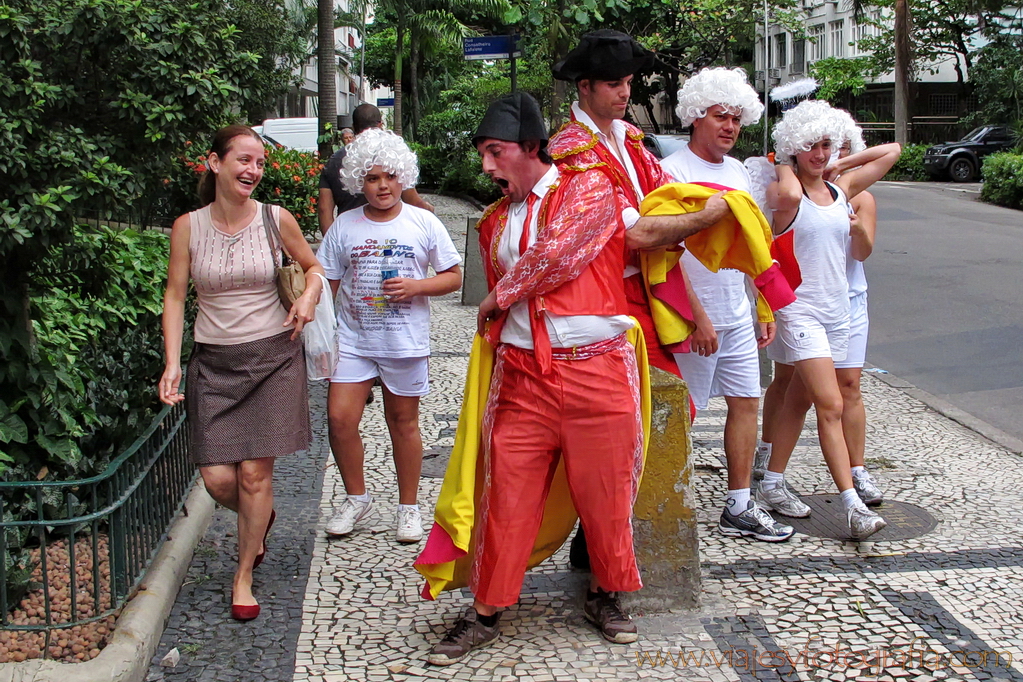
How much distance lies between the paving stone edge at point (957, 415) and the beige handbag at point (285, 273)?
4439 millimetres

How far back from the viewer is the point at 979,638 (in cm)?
384

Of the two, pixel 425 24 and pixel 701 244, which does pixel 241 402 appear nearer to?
pixel 701 244

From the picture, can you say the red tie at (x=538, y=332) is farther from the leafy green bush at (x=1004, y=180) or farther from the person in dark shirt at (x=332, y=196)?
the leafy green bush at (x=1004, y=180)

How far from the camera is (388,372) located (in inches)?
189

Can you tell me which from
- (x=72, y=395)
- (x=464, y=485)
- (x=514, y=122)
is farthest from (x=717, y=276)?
(x=72, y=395)

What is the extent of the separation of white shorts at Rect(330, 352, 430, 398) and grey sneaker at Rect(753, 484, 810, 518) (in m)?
1.71

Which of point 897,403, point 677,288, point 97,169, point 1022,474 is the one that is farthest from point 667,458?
point 897,403

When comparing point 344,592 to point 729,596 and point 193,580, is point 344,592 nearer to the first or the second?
point 193,580

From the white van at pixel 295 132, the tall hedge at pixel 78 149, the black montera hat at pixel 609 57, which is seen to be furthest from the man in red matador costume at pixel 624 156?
the white van at pixel 295 132

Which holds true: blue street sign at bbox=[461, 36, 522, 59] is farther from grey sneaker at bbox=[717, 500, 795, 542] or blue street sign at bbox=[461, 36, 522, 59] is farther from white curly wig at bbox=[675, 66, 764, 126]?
grey sneaker at bbox=[717, 500, 795, 542]

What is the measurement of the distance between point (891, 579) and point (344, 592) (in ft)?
7.02

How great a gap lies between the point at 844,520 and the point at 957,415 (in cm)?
259

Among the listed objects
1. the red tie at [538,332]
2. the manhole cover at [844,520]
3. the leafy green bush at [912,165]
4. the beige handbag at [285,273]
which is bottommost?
the manhole cover at [844,520]

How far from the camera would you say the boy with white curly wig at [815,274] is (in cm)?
487
